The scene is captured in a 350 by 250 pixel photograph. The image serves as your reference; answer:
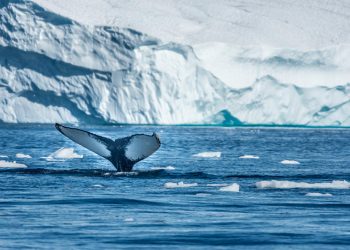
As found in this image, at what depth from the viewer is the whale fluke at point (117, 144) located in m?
18.7

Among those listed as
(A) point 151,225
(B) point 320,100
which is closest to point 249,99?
(B) point 320,100

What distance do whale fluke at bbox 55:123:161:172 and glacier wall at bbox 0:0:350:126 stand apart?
35.5 metres

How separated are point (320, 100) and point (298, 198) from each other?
40403 millimetres

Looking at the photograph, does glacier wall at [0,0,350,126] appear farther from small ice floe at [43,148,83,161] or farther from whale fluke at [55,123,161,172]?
whale fluke at [55,123,161,172]

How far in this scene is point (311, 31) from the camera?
218 ft

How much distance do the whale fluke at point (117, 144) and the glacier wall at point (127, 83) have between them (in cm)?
3550

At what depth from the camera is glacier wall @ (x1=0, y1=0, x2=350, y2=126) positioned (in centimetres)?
5544

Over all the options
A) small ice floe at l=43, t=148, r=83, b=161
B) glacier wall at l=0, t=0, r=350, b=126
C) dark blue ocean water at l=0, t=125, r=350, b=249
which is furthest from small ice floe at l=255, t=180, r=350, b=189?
glacier wall at l=0, t=0, r=350, b=126

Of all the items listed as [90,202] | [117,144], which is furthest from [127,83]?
[90,202]

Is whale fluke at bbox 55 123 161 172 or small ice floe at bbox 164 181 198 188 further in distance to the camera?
small ice floe at bbox 164 181 198 188

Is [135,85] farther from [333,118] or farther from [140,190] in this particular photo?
[140,190]

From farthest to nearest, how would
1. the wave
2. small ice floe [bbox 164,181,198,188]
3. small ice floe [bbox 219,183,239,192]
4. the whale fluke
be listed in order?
small ice floe [bbox 164,181,198,188], the whale fluke, small ice floe [bbox 219,183,239,192], the wave

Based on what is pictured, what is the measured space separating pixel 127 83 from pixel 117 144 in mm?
36748

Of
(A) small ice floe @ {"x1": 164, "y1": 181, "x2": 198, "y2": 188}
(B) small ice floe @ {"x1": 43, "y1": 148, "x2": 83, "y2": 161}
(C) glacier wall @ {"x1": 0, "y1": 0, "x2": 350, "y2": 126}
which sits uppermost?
(C) glacier wall @ {"x1": 0, "y1": 0, "x2": 350, "y2": 126}
